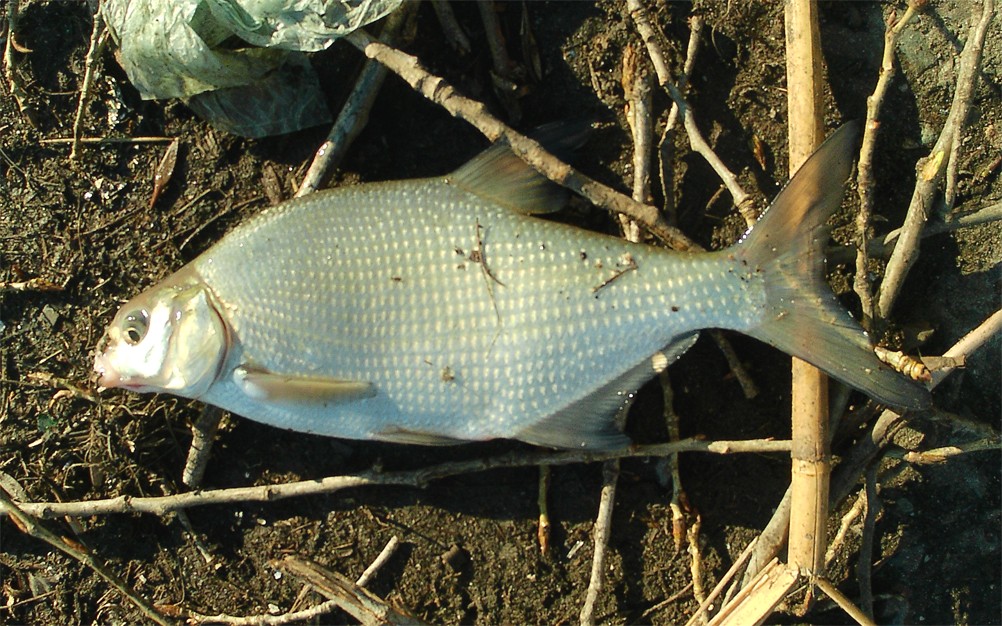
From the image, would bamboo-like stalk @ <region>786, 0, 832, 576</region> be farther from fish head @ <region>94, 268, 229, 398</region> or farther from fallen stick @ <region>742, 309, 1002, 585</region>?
fish head @ <region>94, 268, 229, 398</region>

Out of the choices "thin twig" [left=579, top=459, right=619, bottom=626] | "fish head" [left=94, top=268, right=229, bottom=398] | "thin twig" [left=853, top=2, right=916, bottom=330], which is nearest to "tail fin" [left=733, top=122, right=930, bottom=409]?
"thin twig" [left=853, top=2, right=916, bottom=330]

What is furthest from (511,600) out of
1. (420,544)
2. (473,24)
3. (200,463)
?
(473,24)

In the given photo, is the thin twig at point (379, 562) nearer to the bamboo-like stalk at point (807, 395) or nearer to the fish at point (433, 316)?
the fish at point (433, 316)

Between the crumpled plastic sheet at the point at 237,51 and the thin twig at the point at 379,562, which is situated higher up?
the crumpled plastic sheet at the point at 237,51

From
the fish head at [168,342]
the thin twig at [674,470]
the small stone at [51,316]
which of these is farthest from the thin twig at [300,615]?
the small stone at [51,316]

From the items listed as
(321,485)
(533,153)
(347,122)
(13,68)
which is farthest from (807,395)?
(13,68)

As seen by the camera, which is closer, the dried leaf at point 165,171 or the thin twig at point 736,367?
the thin twig at point 736,367
